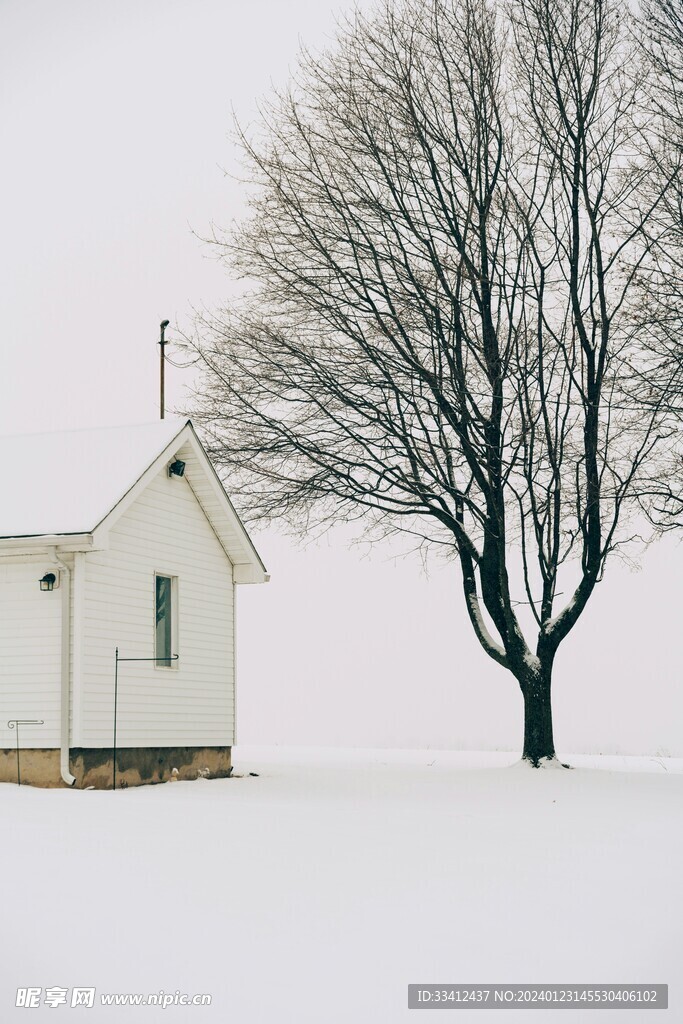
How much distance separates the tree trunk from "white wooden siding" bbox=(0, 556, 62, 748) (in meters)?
8.95

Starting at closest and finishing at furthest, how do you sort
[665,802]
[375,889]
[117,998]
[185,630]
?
1. [117,998]
2. [375,889]
3. [665,802]
4. [185,630]

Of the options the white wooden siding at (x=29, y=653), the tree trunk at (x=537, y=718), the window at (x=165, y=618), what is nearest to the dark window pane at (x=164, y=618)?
the window at (x=165, y=618)

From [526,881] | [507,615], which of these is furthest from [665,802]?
[526,881]

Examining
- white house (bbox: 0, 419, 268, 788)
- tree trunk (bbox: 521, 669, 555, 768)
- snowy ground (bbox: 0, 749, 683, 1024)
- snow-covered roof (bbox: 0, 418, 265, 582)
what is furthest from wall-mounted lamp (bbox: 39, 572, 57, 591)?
tree trunk (bbox: 521, 669, 555, 768)

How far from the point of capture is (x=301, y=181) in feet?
73.1

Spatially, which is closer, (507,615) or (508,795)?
(508,795)

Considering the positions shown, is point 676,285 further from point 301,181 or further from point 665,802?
point 665,802

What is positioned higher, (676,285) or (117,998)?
(676,285)

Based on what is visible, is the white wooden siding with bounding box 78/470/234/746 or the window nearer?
the white wooden siding with bounding box 78/470/234/746

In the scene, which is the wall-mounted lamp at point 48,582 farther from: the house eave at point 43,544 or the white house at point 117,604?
the house eave at point 43,544

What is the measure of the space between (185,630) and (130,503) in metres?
2.91

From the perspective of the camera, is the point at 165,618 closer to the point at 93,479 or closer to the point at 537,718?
the point at 93,479

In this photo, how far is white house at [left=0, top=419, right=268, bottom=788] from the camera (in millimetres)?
17156

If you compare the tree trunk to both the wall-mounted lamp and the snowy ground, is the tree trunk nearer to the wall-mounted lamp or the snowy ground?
the snowy ground
